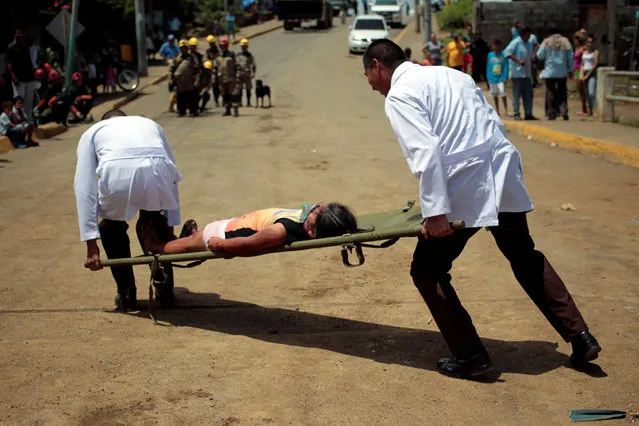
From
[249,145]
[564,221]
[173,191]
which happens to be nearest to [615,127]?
[249,145]

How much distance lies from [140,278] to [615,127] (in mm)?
10648

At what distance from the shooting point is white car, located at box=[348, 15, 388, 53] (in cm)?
3988

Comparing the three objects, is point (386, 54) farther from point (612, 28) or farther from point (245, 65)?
point (612, 28)

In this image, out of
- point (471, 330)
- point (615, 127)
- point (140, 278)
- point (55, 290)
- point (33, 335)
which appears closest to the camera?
point (471, 330)

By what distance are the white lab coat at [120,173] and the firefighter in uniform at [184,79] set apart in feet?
51.0

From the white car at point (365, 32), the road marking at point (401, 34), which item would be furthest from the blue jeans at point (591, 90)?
the road marking at point (401, 34)

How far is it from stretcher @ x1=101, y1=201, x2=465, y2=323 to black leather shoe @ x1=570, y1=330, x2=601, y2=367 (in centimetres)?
96

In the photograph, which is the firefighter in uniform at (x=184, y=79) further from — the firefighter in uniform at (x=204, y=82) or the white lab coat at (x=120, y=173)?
the white lab coat at (x=120, y=173)

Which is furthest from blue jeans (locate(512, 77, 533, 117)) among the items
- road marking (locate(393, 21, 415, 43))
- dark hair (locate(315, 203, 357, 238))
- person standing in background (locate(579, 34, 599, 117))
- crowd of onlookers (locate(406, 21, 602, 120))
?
road marking (locate(393, 21, 415, 43))

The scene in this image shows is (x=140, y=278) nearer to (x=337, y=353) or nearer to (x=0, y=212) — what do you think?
(x=337, y=353)

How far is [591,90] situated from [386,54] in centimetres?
1438

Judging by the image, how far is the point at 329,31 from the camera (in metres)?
55.6

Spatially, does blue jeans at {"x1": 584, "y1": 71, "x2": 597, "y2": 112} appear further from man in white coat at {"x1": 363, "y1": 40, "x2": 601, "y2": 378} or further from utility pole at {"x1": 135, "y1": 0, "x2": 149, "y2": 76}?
utility pole at {"x1": 135, "y1": 0, "x2": 149, "y2": 76}

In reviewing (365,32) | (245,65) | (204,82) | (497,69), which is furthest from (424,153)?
(365,32)
